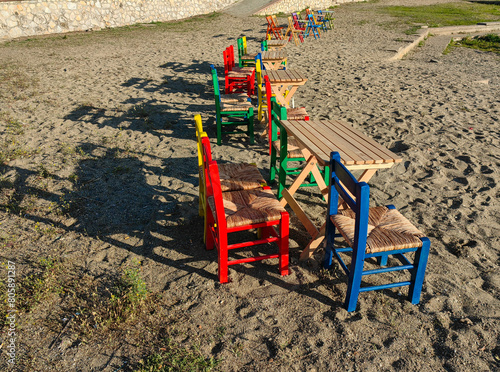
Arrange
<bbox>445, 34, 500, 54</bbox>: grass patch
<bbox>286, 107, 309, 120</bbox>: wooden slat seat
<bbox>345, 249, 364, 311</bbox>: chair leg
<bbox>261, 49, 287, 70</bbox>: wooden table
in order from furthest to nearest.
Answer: <bbox>445, 34, 500, 54</bbox>: grass patch, <bbox>261, 49, 287, 70</bbox>: wooden table, <bbox>286, 107, 309, 120</bbox>: wooden slat seat, <bbox>345, 249, 364, 311</bbox>: chair leg

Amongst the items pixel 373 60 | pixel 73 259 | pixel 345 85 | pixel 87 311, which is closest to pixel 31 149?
pixel 73 259

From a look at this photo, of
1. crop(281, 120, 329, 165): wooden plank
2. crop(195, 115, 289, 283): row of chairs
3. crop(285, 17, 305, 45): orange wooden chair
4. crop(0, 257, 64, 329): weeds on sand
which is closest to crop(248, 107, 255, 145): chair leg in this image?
crop(281, 120, 329, 165): wooden plank

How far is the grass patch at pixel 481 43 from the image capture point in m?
13.3

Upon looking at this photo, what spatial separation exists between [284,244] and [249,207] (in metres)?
0.42

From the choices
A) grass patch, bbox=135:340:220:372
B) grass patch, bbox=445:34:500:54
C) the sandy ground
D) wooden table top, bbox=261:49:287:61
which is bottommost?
grass patch, bbox=445:34:500:54

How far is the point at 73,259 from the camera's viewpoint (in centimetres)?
333

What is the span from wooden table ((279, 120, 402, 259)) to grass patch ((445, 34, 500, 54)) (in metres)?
11.5

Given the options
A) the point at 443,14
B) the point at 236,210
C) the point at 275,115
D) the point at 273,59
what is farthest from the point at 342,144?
the point at 443,14

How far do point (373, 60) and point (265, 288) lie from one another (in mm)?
9673

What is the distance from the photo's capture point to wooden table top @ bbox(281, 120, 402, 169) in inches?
112

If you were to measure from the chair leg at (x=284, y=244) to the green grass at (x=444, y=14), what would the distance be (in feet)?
57.8

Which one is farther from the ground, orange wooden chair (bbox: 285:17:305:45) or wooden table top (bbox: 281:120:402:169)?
wooden table top (bbox: 281:120:402:169)

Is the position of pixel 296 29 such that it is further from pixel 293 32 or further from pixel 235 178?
pixel 235 178

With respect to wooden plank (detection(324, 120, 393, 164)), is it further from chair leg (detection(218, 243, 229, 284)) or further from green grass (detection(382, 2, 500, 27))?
green grass (detection(382, 2, 500, 27))
